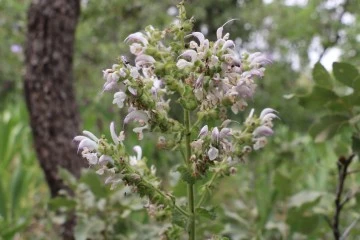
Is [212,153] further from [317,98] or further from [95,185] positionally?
[95,185]

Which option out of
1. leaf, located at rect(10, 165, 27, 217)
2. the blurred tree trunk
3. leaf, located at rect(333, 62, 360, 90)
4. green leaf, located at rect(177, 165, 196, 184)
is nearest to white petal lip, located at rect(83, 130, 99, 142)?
green leaf, located at rect(177, 165, 196, 184)

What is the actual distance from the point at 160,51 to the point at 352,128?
0.58 metres

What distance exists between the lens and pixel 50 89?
1.97 metres

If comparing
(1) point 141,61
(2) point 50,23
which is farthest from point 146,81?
(2) point 50,23

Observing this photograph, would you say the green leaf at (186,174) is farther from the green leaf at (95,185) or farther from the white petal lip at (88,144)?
the green leaf at (95,185)

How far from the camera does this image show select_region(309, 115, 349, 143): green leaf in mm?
1210

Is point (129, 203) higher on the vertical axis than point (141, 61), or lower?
lower

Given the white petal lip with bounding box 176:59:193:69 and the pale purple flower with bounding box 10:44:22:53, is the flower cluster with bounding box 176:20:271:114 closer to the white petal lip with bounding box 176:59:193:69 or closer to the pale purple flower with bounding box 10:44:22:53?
the white petal lip with bounding box 176:59:193:69

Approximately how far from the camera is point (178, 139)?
0.84m

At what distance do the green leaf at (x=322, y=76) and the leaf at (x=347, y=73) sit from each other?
0.03m

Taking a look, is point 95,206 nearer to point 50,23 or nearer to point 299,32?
point 50,23

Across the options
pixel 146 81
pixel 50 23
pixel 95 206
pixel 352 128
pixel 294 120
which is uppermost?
pixel 294 120

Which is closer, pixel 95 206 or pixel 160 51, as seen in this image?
pixel 160 51

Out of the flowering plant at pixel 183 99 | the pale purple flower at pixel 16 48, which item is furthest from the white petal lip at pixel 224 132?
the pale purple flower at pixel 16 48
